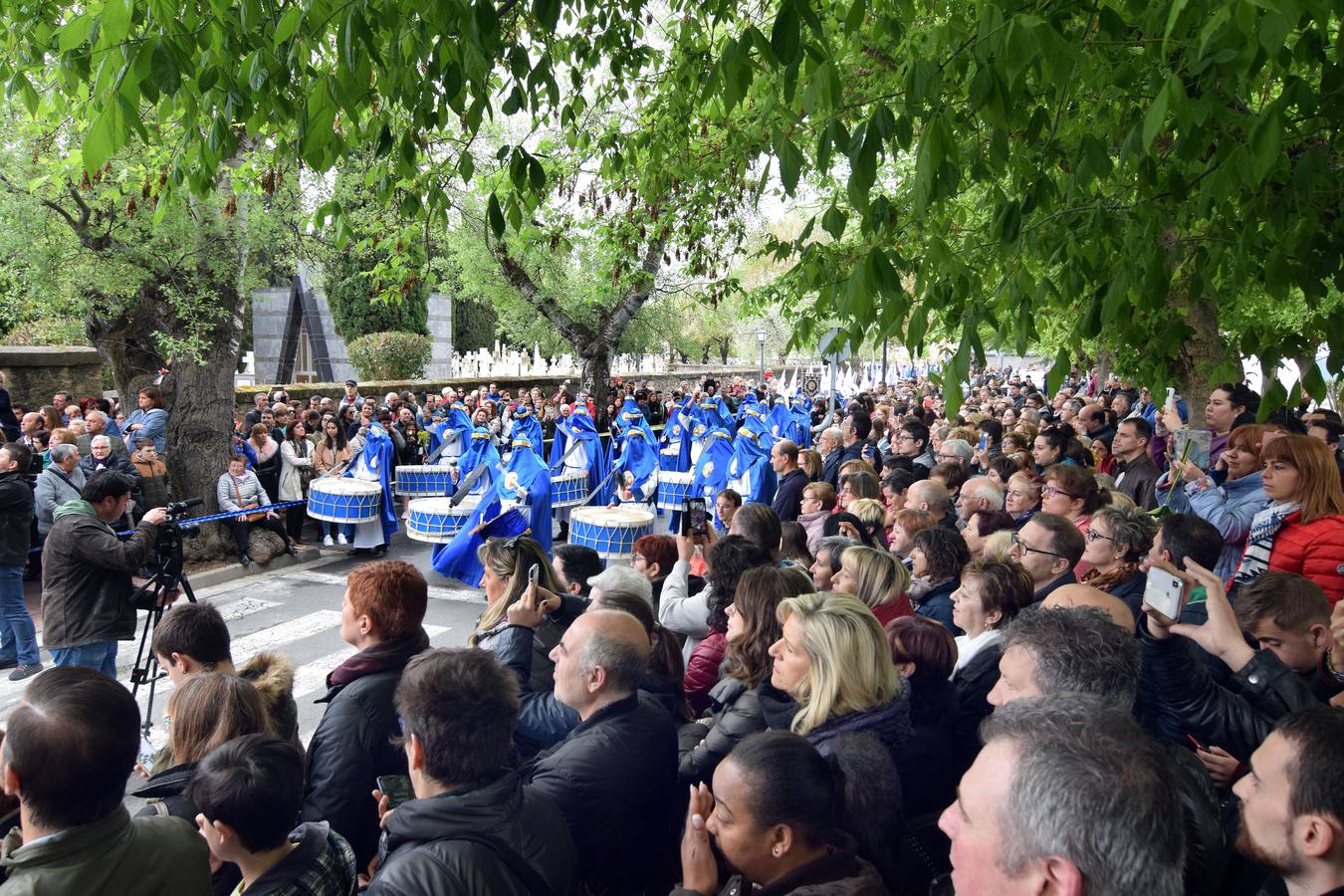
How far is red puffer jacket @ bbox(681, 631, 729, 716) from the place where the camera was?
170 inches

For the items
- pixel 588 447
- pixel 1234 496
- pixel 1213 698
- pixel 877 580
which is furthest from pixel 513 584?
pixel 588 447

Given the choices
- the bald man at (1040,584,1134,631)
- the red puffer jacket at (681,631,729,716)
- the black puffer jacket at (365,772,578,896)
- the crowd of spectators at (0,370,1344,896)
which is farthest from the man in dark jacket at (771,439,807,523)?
the black puffer jacket at (365,772,578,896)

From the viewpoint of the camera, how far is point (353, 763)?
320 centimetres

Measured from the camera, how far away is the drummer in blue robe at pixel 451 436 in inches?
559

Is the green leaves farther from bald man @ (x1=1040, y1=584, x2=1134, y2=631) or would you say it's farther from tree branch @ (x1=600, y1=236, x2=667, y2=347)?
tree branch @ (x1=600, y1=236, x2=667, y2=347)

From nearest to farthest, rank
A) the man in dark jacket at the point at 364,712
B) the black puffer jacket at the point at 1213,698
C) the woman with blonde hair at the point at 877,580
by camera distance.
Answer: the black puffer jacket at the point at 1213,698 → the man in dark jacket at the point at 364,712 → the woman with blonde hair at the point at 877,580

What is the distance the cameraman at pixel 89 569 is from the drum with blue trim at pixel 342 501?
18.9 feet

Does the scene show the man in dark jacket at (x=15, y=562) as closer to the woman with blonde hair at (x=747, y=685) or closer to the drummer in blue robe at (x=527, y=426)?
the drummer in blue robe at (x=527, y=426)

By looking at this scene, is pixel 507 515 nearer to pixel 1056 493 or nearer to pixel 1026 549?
pixel 1056 493

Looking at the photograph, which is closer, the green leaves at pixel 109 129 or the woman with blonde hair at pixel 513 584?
the green leaves at pixel 109 129

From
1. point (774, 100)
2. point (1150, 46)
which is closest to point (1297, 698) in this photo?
point (774, 100)

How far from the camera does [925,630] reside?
11.5ft

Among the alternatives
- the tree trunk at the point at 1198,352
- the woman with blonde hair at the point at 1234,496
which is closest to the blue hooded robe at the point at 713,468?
the tree trunk at the point at 1198,352

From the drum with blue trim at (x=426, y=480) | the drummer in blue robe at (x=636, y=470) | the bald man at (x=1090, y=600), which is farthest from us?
the drummer in blue robe at (x=636, y=470)
